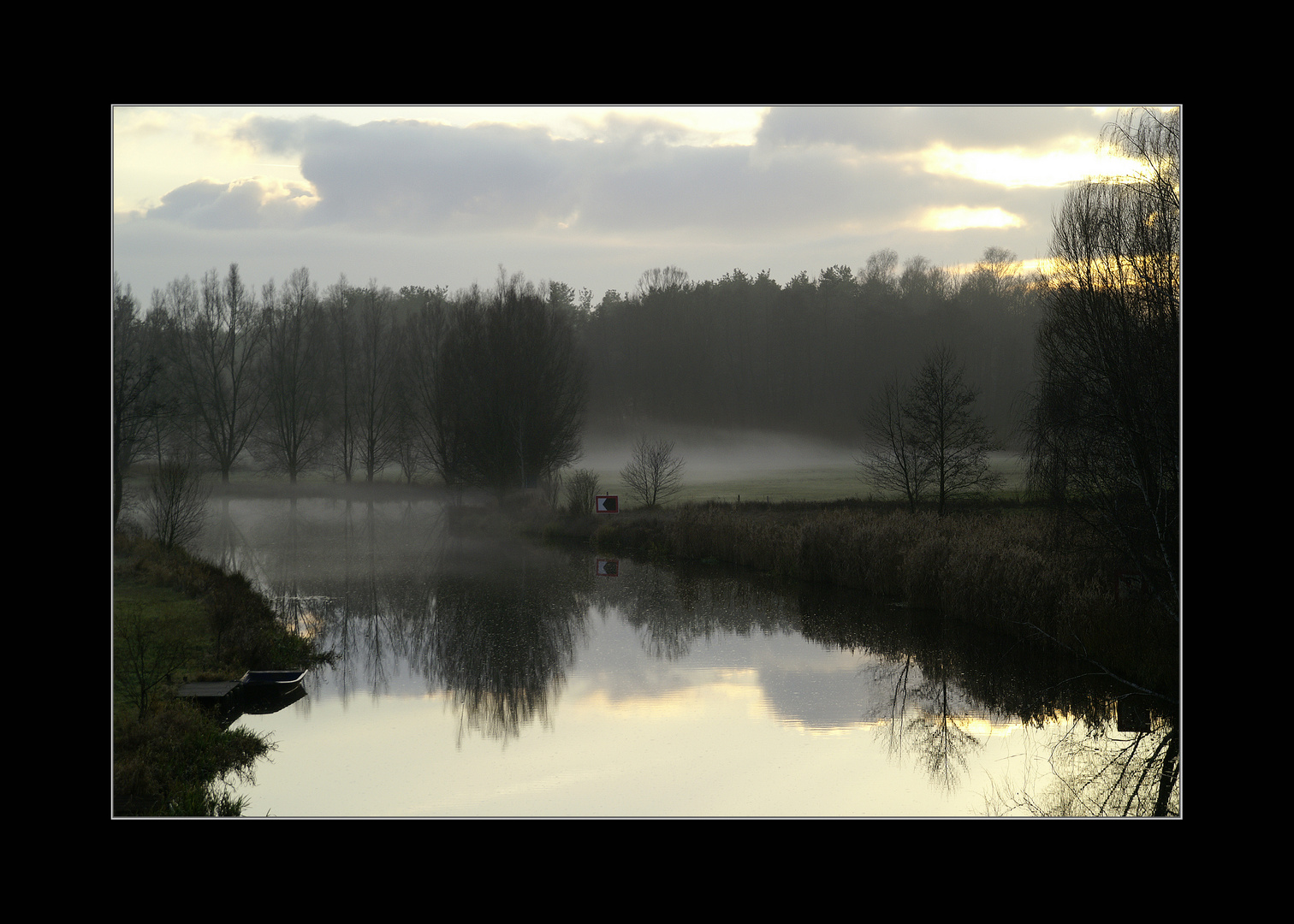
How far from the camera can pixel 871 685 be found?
8.89 m

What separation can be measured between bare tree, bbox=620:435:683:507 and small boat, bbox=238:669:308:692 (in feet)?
51.2

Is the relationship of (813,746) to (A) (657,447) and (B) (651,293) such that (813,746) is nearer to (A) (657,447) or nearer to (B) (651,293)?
(A) (657,447)

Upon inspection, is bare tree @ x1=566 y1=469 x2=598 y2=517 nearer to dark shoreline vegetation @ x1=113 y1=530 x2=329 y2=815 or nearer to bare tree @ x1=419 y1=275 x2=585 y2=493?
bare tree @ x1=419 y1=275 x2=585 y2=493

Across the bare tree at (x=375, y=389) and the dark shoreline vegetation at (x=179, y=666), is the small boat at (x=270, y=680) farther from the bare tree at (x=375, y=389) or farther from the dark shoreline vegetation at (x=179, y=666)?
the bare tree at (x=375, y=389)

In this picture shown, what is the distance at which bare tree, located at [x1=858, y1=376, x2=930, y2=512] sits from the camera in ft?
61.0

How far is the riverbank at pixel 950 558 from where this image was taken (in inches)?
338

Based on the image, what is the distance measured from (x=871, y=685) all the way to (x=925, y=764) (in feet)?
8.05

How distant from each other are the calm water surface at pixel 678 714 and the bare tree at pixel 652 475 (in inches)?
361

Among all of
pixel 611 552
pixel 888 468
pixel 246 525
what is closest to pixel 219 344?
pixel 246 525

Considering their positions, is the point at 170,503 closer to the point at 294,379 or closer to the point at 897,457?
the point at 897,457

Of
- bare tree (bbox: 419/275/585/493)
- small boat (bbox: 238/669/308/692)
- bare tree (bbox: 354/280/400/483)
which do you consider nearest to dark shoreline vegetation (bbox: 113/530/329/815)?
small boat (bbox: 238/669/308/692)

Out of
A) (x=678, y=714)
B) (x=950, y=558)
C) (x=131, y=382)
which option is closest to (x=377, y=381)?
(x=131, y=382)
